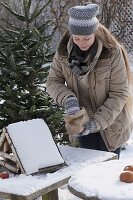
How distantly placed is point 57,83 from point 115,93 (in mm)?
437

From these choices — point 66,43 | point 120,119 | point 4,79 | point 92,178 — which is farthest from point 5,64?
point 92,178

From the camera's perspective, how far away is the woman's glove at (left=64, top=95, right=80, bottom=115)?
3197 mm

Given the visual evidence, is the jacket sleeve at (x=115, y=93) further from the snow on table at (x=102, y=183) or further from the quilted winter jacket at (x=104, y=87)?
the snow on table at (x=102, y=183)

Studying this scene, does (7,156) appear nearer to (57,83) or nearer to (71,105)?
(71,105)

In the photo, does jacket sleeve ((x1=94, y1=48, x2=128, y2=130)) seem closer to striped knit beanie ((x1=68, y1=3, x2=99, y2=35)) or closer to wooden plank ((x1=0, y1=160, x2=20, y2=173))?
striped knit beanie ((x1=68, y1=3, x2=99, y2=35))

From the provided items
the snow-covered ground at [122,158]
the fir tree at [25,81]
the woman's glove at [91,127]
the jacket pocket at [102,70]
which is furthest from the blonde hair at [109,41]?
the snow-covered ground at [122,158]

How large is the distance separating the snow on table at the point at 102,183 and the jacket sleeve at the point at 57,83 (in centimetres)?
63

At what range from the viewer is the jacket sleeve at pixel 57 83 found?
339 centimetres

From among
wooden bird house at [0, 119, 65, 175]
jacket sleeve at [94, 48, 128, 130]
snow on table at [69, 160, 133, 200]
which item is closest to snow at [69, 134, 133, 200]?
snow on table at [69, 160, 133, 200]

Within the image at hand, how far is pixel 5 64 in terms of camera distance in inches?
180

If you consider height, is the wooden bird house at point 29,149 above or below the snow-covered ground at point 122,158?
above

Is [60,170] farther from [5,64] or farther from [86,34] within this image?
[5,64]

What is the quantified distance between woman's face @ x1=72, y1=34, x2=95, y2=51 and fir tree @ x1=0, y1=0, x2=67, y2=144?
1258mm

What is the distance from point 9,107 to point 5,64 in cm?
41
